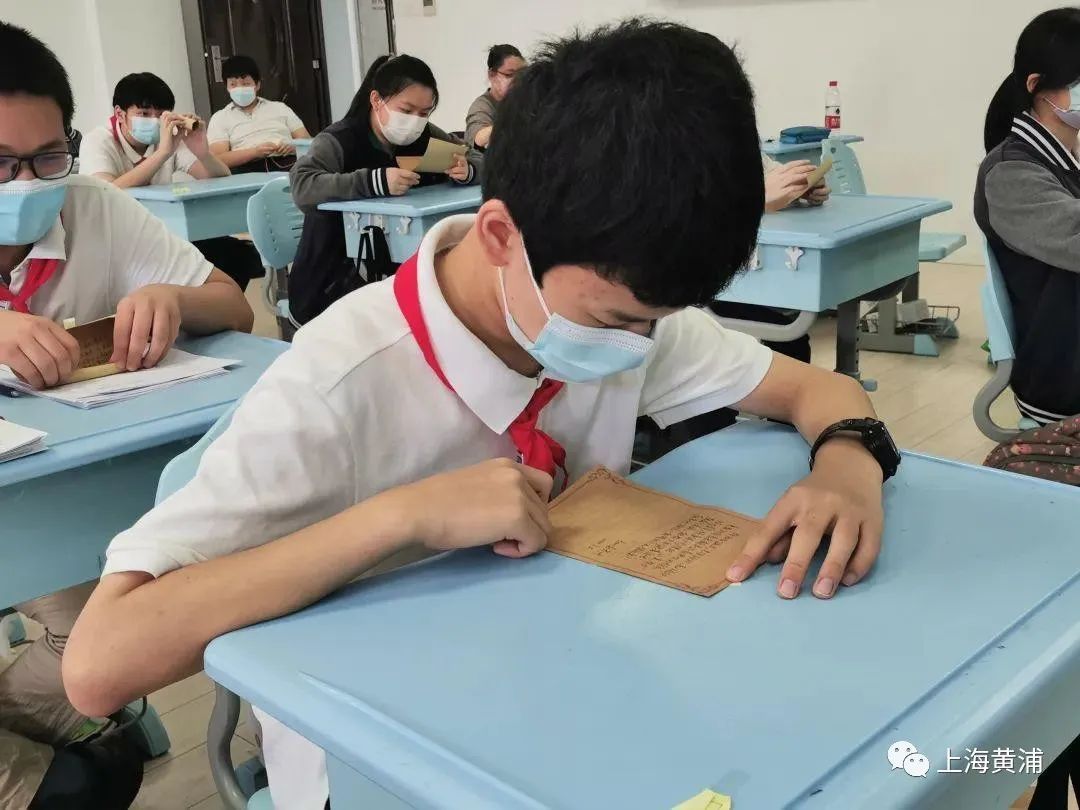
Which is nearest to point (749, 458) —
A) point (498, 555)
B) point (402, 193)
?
point (498, 555)

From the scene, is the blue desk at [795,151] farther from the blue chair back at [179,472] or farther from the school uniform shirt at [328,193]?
the blue chair back at [179,472]

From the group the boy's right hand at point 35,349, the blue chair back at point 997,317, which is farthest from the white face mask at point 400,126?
the boy's right hand at point 35,349

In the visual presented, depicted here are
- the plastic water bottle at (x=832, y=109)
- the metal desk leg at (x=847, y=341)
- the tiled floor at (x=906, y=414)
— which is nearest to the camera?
the tiled floor at (x=906, y=414)

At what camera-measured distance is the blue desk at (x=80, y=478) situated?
1204 mm

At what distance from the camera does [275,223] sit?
3.45m

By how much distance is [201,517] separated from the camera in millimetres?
781

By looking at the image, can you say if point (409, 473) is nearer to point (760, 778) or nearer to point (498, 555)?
point (498, 555)

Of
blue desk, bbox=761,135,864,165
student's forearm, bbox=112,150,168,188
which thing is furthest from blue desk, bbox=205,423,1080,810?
student's forearm, bbox=112,150,168,188

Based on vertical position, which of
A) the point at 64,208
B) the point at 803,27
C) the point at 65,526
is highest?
the point at 803,27

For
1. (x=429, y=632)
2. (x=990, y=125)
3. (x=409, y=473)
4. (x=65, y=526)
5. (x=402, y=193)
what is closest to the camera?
(x=429, y=632)

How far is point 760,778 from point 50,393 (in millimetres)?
1173

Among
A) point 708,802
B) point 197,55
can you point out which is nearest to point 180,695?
point 708,802

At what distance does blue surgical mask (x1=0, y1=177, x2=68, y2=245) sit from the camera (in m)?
1.50

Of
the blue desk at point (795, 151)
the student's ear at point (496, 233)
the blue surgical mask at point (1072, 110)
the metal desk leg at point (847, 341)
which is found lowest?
the metal desk leg at point (847, 341)
